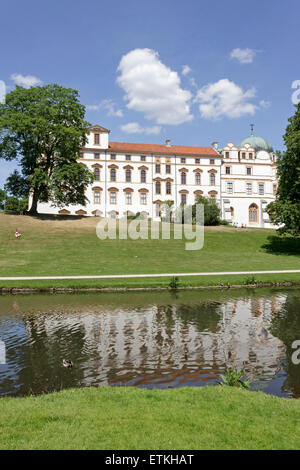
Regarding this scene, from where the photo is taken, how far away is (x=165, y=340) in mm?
13289

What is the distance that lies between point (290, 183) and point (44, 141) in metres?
37.8

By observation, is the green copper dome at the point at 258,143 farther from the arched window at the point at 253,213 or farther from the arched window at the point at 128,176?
the arched window at the point at 128,176

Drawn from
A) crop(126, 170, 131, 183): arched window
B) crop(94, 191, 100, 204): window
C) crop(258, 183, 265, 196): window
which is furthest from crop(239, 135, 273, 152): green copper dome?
crop(94, 191, 100, 204): window

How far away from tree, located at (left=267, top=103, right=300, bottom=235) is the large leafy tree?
97.7ft

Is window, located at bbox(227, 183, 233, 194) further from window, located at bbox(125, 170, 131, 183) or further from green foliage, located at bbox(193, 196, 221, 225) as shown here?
window, located at bbox(125, 170, 131, 183)

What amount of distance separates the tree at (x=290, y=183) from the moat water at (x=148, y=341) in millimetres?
20449

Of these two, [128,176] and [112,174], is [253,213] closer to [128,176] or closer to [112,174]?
[128,176]

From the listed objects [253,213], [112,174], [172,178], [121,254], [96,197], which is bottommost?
[121,254]

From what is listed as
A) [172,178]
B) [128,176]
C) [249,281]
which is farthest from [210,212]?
[249,281]

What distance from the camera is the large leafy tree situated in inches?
2045

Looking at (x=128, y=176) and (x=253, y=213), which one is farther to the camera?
(x=253, y=213)

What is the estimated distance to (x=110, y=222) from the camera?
2203 inches

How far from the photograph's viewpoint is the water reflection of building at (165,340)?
10.2m

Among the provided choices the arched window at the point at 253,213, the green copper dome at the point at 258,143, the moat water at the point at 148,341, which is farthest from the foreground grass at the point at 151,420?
the green copper dome at the point at 258,143
